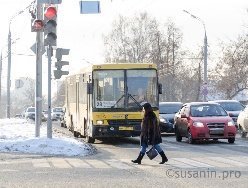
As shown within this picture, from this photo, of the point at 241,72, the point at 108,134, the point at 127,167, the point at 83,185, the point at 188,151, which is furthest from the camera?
the point at 241,72

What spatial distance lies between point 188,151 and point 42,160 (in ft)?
16.9

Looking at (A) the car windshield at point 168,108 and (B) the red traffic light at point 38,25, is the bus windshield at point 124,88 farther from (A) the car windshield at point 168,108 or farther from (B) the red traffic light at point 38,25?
(A) the car windshield at point 168,108

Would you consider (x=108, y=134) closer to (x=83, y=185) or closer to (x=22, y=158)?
(x=22, y=158)

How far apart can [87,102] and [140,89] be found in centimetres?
226

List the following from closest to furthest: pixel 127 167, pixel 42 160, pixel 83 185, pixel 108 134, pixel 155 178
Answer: pixel 83 185 < pixel 155 178 < pixel 127 167 < pixel 42 160 < pixel 108 134

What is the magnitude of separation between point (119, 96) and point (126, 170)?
8.70 m

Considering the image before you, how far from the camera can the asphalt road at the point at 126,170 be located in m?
12.6

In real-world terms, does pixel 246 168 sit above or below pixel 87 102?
below

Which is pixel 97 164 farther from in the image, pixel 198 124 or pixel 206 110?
pixel 206 110

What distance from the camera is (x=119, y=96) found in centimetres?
2352

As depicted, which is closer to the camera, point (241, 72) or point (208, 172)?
point (208, 172)

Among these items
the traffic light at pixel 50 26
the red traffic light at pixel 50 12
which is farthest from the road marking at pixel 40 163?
the red traffic light at pixel 50 12

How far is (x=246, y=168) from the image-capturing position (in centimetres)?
1516

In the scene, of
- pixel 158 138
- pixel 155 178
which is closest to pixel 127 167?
pixel 158 138
